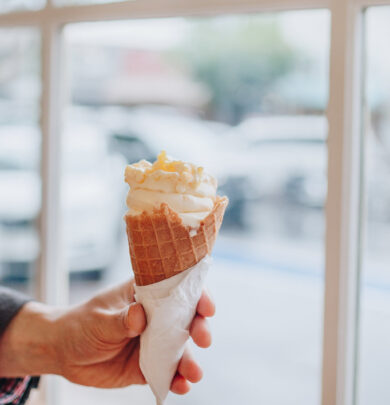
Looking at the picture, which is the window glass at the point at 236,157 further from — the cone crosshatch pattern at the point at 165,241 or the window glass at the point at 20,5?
the cone crosshatch pattern at the point at 165,241

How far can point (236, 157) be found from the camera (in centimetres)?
563

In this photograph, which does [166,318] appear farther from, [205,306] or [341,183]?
[341,183]

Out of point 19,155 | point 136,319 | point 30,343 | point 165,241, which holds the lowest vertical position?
point 30,343

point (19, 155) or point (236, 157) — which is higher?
point (236, 157)

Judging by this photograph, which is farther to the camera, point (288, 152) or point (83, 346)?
point (288, 152)

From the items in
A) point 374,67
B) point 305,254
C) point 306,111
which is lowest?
point 305,254

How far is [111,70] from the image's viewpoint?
18.6ft

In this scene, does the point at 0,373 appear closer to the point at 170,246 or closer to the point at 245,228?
the point at 170,246

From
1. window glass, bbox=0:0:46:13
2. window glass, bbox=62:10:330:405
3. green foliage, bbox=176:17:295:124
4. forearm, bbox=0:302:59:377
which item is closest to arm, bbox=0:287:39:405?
forearm, bbox=0:302:59:377

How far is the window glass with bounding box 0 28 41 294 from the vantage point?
1.81 m

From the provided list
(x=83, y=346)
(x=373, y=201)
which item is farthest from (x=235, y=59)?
(x=83, y=346)

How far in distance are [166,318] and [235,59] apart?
20.4 feet

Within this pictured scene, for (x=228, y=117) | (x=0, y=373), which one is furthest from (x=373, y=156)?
(x=228, y=117)

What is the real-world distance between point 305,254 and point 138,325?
5.01 meters
